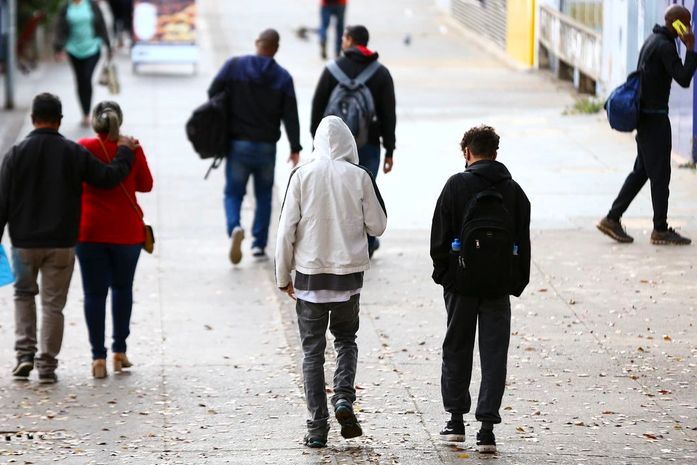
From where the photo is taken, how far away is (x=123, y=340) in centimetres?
878

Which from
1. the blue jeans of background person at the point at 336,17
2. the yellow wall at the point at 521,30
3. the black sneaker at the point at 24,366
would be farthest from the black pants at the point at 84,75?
the black sneaker at the point at 24,366

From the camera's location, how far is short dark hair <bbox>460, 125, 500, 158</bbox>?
6656mm

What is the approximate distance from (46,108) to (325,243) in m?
2.25

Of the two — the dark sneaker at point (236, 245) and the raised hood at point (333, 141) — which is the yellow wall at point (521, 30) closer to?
the dark sneaker at point (236, 245)

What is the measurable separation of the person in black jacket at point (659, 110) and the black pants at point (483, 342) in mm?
4255

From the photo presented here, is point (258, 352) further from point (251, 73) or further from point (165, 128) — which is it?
point (165, 128)

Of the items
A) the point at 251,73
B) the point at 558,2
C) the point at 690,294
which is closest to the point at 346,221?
the point at 690,294

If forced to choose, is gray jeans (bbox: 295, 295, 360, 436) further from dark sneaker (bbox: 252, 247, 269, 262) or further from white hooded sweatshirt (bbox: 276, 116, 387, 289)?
dark sneaker (bbox: 252, 247, 269, 262)

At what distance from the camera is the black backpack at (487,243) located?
653 centimetres

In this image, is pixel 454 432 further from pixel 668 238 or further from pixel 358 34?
pixel 668 238

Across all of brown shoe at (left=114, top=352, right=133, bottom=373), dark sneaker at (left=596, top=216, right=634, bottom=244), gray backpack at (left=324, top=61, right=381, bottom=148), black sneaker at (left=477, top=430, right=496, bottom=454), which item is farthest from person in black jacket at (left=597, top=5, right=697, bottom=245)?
black sneaker at (left=477, top=430, right=496, bottom=454)

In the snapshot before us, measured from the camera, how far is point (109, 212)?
8414mm

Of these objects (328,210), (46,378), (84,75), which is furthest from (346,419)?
(84,75)

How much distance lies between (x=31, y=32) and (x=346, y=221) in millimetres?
18068
